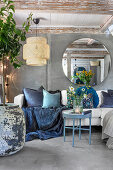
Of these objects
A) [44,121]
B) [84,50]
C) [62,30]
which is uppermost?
[62,30]

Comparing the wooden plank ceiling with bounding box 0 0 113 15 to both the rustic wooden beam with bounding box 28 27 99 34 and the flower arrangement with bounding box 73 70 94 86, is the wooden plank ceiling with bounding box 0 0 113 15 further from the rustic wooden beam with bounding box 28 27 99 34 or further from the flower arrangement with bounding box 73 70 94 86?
the flower arrangement with bounding box 73 70 94 86

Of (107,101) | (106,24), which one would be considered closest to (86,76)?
(107,101)

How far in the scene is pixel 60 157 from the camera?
2656 mm

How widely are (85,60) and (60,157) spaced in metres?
3.08

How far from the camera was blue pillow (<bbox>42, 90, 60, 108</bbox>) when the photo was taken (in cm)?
421

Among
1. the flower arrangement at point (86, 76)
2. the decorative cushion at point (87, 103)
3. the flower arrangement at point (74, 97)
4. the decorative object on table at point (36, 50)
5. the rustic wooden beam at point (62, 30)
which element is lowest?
the decorative cushion at point (87, 103)

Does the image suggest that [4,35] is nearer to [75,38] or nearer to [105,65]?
[75,38]

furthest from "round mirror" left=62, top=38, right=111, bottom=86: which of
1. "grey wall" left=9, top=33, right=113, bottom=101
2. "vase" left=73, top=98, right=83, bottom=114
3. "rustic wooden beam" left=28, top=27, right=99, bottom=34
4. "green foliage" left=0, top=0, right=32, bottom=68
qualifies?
"green foliage" left=0, top=0, right=32, bottom=68

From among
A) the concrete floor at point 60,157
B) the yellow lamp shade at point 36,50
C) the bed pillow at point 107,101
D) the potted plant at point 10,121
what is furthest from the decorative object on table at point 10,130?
the bed pillow at point 107,101

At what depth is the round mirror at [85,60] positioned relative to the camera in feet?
16.7

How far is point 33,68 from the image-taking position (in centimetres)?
517

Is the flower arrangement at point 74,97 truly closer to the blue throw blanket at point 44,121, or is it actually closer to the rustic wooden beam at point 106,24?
the blue throw blanket at point 44,121

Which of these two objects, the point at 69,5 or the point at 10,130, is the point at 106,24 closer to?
Answer: the point at 69,5

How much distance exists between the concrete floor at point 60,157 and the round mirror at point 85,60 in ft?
6.99
